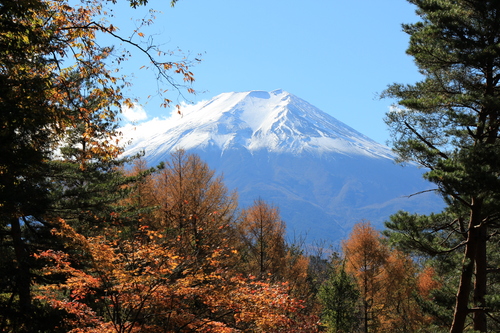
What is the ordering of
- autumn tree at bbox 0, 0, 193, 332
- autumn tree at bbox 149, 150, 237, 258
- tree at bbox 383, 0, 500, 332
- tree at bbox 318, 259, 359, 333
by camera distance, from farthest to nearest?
tree at bbox 318, 259, 359, 333 < autumn tree at bbox 149, 150, 237, 258 < tree at bbox 383, 0, 500, 332 < autumn tree at bbox 0, 0, 193, 332

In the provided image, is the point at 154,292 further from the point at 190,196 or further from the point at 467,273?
the point at 190,196

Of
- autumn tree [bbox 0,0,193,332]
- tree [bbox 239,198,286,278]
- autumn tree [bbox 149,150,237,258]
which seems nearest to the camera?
autumn tree [bbox 0,0,193,332]

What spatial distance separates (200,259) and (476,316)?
629 centimetres

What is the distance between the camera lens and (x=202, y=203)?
18.6 metres

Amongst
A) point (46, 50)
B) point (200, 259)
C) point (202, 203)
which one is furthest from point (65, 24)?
point (202, 203)

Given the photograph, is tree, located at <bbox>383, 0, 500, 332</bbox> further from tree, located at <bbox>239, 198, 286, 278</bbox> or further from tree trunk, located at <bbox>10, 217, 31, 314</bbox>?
tree, located at <bbox>239, 198, 286, 278</bbox>

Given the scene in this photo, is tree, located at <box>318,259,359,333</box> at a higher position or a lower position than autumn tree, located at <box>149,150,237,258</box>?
lower

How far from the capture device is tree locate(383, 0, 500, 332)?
812cm

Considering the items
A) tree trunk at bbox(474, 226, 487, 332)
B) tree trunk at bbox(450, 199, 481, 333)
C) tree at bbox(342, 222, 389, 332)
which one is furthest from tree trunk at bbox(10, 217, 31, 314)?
tree at bbox(342, 222, 389, 332)

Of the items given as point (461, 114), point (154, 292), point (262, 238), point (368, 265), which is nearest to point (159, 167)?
point (154, 292)

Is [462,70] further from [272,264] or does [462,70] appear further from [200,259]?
[272,264]

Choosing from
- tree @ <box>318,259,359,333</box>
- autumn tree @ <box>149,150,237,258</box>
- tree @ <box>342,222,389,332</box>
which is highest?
autumn tree @ <box>149,150,237,258</box>

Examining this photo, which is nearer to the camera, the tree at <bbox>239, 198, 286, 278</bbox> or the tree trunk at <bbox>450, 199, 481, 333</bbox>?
the tree trunk at <bbox>450, 199, 481, 333</bbox>

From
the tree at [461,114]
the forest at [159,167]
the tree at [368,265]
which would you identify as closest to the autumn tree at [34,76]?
the forest at [159,167]
